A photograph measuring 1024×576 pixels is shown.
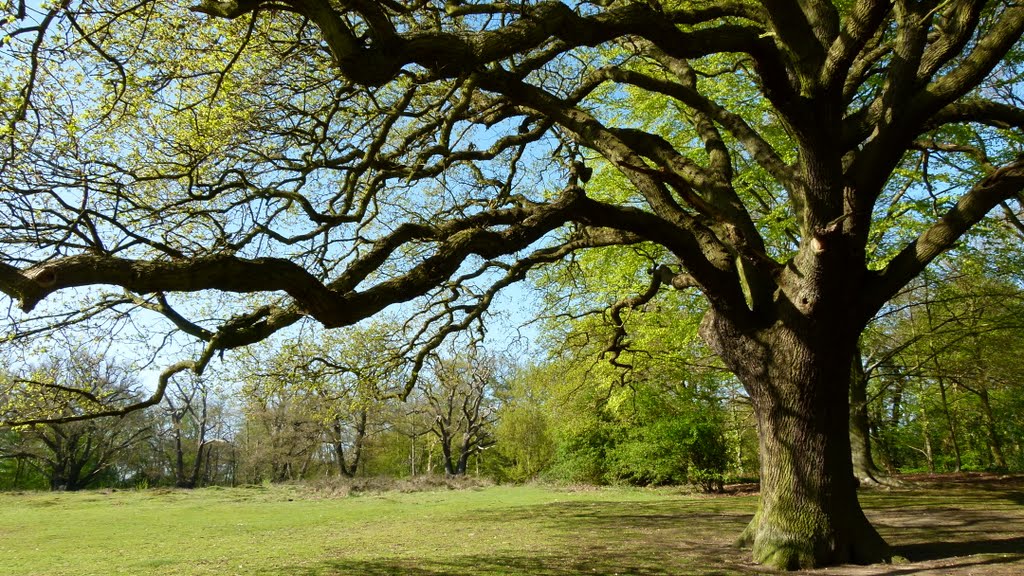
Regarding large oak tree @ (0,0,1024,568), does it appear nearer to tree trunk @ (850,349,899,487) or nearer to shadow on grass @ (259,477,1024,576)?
shadow on grass @ (259,477,1024,576)

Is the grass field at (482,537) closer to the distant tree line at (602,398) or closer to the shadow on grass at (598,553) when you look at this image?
the shadow on grass at (598,553)

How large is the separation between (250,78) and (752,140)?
6868 millimetres

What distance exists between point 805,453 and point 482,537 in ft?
20.7

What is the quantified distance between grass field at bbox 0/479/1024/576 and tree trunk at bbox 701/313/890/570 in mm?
412

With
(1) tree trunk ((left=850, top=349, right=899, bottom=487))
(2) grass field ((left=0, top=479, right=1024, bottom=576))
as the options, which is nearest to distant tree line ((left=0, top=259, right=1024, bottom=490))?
(1) tree trunk ((left=850, top=349, right=899, bottom=487))

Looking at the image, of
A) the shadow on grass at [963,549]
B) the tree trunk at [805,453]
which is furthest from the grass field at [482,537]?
the tree trunk at [805,453]

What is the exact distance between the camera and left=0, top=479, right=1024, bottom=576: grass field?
24.2ft

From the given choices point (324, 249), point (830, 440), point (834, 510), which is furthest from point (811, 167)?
point (324, 249)

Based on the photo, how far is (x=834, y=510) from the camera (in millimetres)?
6973

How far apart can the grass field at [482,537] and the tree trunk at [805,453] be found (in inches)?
16.2

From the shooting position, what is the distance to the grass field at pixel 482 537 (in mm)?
7391

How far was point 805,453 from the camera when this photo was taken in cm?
710

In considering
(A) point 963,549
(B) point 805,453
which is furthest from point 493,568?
(A) point 963,549

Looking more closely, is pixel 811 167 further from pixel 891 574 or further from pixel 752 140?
pixel 891 574
